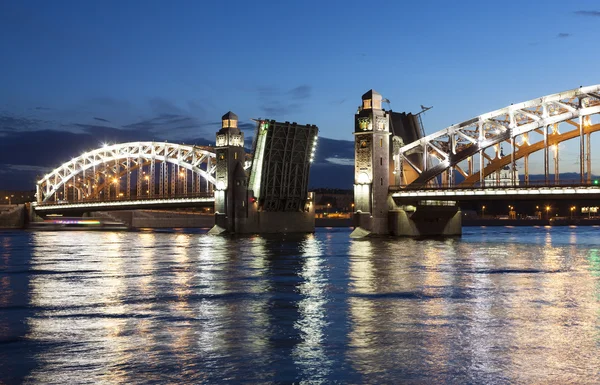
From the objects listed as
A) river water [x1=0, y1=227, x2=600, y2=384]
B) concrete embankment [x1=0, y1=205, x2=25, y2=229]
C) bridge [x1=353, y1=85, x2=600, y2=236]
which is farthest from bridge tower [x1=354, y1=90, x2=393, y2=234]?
concrete embankment [x1=0, y1=205, x2=25, y2=229]

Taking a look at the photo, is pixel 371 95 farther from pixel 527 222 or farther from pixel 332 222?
pixel 527 222

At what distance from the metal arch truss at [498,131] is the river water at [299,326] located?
129 ft

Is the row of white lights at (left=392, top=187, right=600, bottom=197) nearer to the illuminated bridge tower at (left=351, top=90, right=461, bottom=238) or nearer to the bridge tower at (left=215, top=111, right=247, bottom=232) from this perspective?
the illuminated bridge tower at (left=351, top=90, right=461, bottom=238)

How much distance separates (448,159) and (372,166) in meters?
9.23

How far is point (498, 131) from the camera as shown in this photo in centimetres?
8181

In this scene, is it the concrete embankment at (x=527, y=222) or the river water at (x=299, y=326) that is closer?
the river water at (x=299, y=326)

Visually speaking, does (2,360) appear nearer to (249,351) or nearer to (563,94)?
(249,351)

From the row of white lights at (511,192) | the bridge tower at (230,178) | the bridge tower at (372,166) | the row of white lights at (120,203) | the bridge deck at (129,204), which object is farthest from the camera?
the bridge deck at (129,204)

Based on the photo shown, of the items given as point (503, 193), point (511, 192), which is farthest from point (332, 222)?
point (511, 192)

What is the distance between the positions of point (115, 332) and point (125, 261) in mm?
26860

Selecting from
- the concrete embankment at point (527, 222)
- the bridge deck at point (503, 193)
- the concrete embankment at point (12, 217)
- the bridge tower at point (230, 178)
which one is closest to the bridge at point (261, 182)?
the bridge tower at point (230, 178)

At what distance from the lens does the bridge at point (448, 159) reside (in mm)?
75125

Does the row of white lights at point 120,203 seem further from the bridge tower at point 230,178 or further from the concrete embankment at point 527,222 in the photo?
the concrete embankment at point 527,222

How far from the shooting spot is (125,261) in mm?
45312
